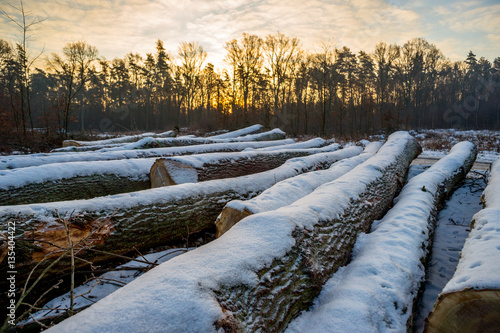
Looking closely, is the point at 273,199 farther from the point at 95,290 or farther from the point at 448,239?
the point at 448,239

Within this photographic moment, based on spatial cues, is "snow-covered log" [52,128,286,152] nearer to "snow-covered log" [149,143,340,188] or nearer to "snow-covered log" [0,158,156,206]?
"snow-covered log" [0,158,156,206]

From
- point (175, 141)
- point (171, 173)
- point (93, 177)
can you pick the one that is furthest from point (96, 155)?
point (175, 141)

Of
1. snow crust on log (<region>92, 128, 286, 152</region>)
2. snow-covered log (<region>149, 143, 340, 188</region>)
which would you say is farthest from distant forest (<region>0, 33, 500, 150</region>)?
snow-covered log (<region>149, 143, 340, 188</region>)

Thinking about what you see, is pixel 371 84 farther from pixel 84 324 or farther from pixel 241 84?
pixel 84 324

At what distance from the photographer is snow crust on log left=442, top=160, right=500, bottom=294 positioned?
1334 millimetres

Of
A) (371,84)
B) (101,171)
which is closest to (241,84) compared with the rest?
(371,84)

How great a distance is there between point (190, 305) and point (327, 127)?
2824cm

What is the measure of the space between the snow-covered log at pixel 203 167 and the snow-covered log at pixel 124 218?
0.78m

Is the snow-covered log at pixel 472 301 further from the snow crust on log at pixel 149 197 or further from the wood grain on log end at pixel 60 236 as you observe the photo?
the snow crust on log at pixel 149 197

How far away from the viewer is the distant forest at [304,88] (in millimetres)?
23562

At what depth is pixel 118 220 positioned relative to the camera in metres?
2.59

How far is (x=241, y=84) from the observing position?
2744 cm

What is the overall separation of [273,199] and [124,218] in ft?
5.57

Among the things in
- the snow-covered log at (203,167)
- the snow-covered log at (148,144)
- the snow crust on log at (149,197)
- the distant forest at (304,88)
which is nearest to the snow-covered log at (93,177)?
→ the snow-covered log at (203,167)
